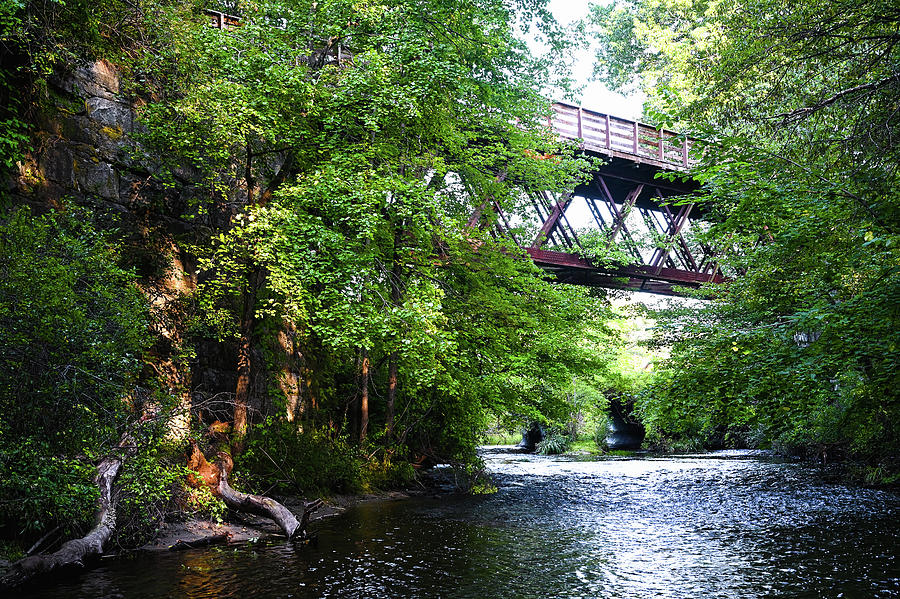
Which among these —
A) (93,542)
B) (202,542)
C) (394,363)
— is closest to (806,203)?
(202,542)

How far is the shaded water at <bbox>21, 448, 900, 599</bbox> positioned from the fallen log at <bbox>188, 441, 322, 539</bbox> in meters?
0.50

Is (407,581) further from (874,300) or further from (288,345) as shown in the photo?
(288,345)

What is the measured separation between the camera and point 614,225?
20906mm

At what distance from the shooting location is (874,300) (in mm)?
7422

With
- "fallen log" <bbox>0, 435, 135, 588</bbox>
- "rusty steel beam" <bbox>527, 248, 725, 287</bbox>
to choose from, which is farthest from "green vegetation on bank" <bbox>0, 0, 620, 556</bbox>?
"rusty steel beam" <bbox>527, 248, 725, 287</bbox>

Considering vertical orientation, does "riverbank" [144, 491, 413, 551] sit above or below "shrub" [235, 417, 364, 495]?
below

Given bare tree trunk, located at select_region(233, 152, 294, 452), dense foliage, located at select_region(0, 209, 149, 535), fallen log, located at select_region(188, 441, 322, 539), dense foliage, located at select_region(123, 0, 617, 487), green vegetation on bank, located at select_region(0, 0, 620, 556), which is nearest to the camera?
dense foliage, located at select_region(0, 209, 149, 535)

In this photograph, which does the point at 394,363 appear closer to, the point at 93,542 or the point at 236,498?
the point at 236,498

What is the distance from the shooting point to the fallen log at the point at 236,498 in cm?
1005

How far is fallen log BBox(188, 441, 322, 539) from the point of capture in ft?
33.0

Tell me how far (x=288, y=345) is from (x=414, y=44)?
25.8 feet

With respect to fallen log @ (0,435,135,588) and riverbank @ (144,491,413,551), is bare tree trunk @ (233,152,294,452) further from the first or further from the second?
fallen log @ (0,435,135,588)

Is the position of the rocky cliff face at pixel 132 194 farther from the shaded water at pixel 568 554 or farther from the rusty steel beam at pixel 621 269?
the rusty steel beam at pixel 621 269

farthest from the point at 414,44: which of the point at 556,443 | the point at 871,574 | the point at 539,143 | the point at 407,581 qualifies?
the point at 556,443
